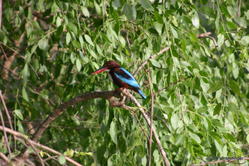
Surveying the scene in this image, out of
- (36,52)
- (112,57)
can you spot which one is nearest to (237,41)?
(112,57)

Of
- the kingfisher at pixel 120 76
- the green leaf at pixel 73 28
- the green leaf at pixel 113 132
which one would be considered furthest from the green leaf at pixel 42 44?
the green leaf at pixel 113 132

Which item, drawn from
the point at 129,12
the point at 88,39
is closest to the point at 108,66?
the point at 88,39

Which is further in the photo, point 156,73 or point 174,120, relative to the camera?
point 156,73

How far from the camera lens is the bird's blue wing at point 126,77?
289 cm

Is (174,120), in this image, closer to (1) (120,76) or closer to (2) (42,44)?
(1) (120,76)

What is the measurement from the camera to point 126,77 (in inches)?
115

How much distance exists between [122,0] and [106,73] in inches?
35.6

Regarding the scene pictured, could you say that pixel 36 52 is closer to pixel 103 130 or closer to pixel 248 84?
pixel 103 130

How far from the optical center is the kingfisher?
289 centimetres

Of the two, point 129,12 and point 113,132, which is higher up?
point 129,12

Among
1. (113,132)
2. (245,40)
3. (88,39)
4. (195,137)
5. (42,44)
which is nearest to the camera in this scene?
(195,137)

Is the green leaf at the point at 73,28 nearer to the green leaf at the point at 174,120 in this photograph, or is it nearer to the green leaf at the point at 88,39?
the green leaf at the point at 88,39

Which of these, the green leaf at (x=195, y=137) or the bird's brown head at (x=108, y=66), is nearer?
the green leaf at (x=195, y=137)

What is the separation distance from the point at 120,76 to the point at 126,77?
7 cm
